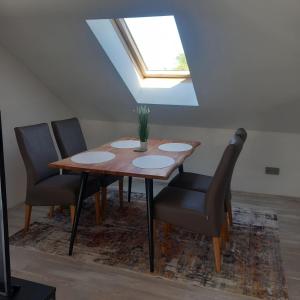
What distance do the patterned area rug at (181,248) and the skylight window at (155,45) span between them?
5.08 feet

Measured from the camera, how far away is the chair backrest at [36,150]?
2.47m

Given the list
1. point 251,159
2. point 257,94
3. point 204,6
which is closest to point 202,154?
point 251,159

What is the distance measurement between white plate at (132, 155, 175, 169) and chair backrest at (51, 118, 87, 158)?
34.7 inches

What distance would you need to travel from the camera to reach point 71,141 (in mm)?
3039

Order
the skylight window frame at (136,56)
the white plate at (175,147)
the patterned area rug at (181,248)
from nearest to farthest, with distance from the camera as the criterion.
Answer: the patterned area rug at (181,248) → the white plate at (175,147) → the skylight window frame at (136,56)

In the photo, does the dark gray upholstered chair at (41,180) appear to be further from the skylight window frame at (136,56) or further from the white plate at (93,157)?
the skylight window frame at (136,56)

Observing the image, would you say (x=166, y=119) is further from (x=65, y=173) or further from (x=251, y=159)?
(x=65, y=173)

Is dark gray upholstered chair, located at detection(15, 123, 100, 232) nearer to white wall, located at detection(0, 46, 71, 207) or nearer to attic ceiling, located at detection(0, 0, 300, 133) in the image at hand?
white wall, located at detection(0, 46, 71, 207)

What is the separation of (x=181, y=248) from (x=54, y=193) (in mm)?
1080

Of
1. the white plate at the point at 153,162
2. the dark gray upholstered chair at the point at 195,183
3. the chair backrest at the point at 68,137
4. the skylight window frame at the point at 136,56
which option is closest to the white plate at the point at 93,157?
the white plate at the point at 153,162

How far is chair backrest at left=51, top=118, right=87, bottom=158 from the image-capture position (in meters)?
2.91

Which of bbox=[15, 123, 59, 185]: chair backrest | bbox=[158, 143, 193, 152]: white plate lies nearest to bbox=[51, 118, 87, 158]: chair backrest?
bbox=[15, 123, 59, 185]: chair backrest

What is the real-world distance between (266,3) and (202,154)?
2.05m

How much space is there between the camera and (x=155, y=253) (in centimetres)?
232
